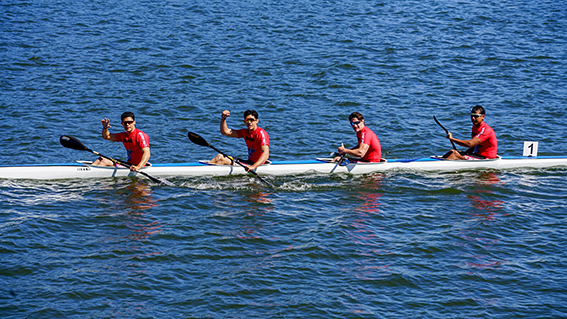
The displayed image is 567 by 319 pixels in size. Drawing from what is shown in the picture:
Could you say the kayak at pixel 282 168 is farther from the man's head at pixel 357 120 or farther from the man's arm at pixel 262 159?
the man's head at pixel 357 120

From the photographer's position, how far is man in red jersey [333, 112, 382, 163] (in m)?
12.8

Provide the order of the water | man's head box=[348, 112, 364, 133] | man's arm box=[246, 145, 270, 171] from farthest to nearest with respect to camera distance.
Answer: man's arm box=[246, 145, 270, 171]
man's head box=[348, 112, 364, 133]
the water

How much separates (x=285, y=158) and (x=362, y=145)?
2.66m

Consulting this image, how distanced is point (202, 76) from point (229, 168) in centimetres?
883

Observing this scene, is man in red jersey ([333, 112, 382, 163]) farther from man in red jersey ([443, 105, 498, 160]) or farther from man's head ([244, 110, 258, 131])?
A: man's head ([244, 110, 258, 131])

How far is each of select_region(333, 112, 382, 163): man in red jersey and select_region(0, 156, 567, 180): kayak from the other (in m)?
0.19

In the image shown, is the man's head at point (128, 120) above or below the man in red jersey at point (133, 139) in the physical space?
above

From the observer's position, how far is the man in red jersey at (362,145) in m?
12.8

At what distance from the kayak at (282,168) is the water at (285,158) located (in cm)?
24

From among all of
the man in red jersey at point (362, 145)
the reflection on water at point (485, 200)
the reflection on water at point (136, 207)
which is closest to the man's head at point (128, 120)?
the reflection on water at point (136, 207)

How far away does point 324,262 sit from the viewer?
31.6 feet

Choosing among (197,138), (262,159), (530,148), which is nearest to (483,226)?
(530,148)

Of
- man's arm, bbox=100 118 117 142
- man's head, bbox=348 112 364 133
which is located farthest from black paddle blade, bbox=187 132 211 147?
man's head, bbox=348 112 364 133

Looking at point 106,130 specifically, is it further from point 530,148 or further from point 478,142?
point 530,148
